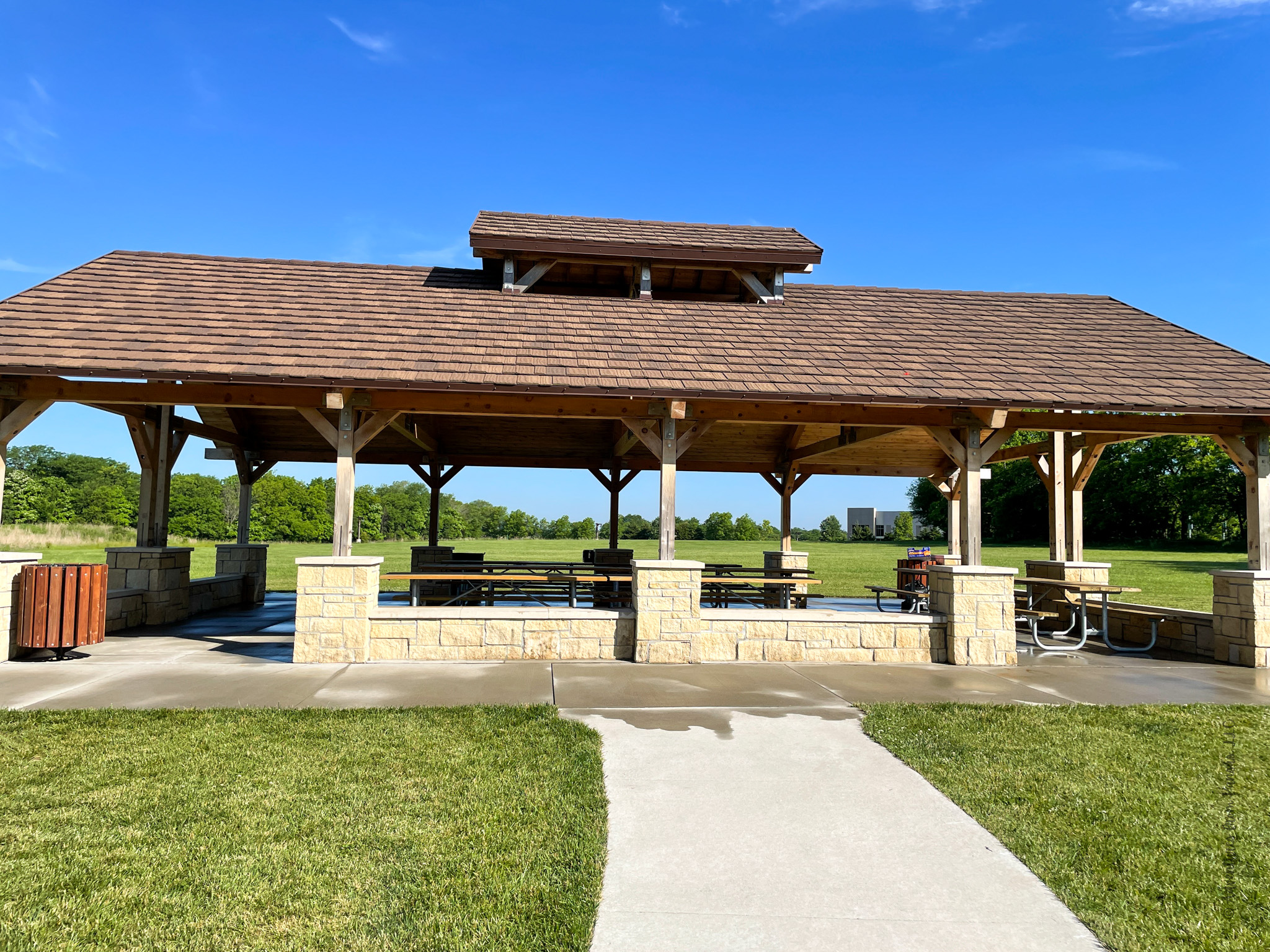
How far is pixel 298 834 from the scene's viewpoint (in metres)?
3.66

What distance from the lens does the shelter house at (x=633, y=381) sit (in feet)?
28.0

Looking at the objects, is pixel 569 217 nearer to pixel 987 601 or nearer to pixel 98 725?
pixel 987 601

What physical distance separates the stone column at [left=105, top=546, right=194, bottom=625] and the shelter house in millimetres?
37

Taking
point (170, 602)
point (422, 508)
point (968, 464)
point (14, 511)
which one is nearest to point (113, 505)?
point (14, 511)

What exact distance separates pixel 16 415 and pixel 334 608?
4.35m

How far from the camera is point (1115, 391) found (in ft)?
31.3

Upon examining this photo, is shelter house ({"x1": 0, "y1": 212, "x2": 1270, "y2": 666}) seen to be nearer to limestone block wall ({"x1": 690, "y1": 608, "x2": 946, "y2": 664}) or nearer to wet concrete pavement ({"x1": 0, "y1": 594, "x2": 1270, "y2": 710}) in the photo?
limestone block wall ({"x1": 690, "y1": 608, "x2": 946, "y2": 664})

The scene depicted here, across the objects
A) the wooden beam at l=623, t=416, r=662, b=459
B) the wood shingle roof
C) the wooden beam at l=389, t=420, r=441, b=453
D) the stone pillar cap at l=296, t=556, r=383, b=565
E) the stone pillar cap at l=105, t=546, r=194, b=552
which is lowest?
the stone pillar cap at l=105, t=546, r=194, b=552

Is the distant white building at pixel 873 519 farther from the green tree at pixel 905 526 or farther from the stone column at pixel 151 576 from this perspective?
the stone column at pixel 151 576

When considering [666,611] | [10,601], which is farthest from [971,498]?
[10,601]

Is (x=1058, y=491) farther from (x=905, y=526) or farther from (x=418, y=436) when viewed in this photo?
(x=905, y=526)

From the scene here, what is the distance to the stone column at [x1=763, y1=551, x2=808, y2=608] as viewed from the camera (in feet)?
45.9

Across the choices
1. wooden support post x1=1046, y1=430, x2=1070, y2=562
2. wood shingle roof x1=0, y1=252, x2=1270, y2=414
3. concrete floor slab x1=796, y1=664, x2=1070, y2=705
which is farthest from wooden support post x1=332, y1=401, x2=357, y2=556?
wooden support post x1=1046, y1=430, x2=1070, y2=562

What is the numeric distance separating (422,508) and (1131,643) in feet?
219
